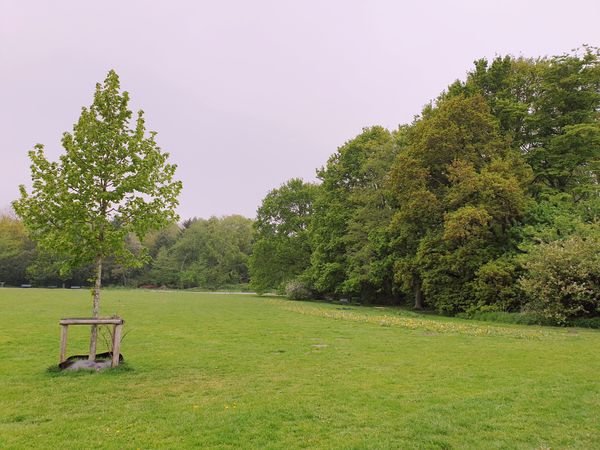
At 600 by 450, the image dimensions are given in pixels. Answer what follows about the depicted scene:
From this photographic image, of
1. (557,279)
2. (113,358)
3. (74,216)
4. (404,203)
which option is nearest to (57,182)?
(74,216)

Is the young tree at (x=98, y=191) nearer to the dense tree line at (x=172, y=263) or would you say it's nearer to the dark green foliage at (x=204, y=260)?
A: the dense tree line at (x=172, y=263)

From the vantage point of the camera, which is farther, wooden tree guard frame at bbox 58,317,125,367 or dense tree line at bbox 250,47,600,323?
dense tree line at bbox 250,47,600,323

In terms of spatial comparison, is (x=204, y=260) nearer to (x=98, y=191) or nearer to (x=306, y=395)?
(x=98, y=191)

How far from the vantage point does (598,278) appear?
21.3 meters

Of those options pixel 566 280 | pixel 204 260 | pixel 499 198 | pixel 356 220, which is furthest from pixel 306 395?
pixel 204 260

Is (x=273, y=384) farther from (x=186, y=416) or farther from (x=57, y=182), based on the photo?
(x=57, y=182)

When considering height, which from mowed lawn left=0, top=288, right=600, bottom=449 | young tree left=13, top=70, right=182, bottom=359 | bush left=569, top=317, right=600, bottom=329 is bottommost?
mowed lawn left=0, top=288, right=600, bottom=449

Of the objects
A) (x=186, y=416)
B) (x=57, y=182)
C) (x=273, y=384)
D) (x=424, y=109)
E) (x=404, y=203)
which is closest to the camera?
(x=186, y=416)

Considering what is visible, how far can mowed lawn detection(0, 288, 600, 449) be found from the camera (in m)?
5.97

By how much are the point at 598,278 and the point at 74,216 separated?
73.8ft

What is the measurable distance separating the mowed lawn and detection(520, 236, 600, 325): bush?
643 cm

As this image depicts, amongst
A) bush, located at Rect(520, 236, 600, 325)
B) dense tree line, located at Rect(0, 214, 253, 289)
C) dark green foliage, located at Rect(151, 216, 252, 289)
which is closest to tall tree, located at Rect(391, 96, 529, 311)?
bush, located at Rect(520, 236, 600, 325)

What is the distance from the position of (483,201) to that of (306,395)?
23.5 m

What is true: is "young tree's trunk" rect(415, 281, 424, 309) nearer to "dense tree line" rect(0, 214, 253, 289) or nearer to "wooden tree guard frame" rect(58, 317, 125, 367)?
"wooden tree guard frame" rect(58, 317, 125, 367)
